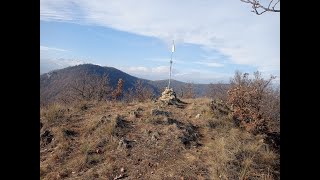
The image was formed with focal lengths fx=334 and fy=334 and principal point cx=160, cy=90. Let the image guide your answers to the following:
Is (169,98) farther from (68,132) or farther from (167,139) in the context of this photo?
(68,132)

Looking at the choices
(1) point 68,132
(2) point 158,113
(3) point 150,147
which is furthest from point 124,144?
(2) point 158,113

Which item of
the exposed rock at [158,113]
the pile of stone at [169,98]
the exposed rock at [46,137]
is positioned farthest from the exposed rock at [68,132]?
the pile of stone at [169,98]

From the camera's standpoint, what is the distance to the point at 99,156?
831 centimetres

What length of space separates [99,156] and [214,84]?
98.1 feet

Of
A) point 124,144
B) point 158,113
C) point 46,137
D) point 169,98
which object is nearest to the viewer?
point 124,144

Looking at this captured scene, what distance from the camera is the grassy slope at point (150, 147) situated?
7.52 metres

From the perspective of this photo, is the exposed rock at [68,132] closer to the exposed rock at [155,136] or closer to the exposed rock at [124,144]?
the exposed rock at [124,144]

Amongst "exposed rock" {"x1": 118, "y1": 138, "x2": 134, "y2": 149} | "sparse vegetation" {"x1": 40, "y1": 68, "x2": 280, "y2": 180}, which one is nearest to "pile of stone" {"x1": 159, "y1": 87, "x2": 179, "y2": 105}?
"sparse vegetation" {"x1": 40, "y1": 68, "x2": 280, "y2": 180}

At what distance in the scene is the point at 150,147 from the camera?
8875 millimetres

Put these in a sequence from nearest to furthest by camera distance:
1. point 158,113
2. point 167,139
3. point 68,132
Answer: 1. point 167,139
2. point 68,132
3. point 158,113

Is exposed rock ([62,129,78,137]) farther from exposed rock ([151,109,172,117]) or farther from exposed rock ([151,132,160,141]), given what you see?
exposed rock ([151,109,172,117])

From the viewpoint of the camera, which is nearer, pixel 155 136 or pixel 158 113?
pixel 155 136
